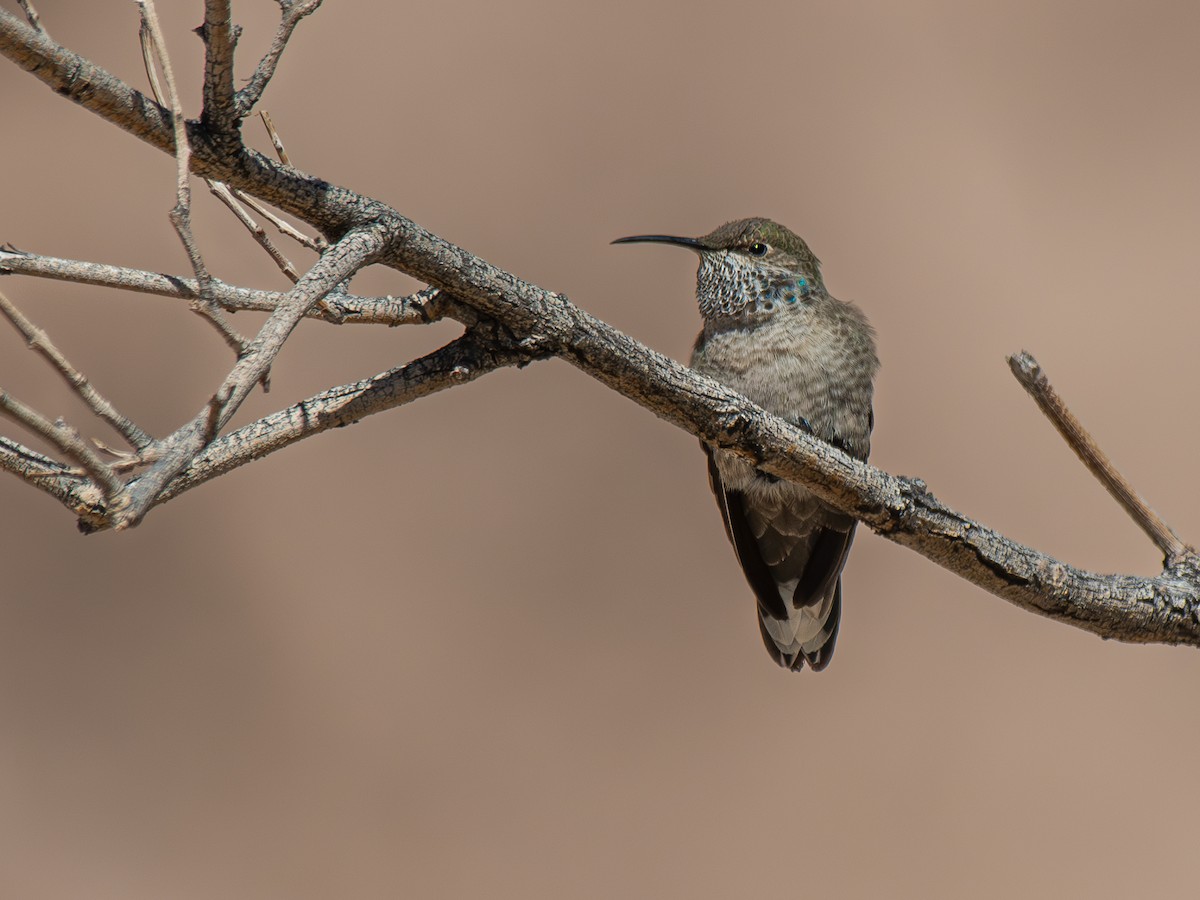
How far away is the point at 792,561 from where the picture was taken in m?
2.73

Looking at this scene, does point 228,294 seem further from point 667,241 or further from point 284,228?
point 667,241

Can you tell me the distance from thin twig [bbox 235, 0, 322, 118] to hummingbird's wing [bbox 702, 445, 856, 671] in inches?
73.4

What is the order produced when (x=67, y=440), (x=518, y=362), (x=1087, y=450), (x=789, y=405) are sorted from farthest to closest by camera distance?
(x=789, y=405), (x=1087, y=450), (x=518, y=362), (x=67, y=440)

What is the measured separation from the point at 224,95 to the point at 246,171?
74 mm

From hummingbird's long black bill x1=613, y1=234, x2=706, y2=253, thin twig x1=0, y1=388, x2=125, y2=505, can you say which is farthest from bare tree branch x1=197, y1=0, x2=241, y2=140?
hummingbird's long black bill x1=613, y1=234, x2=706, y2=253

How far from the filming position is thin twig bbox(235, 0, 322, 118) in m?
0.92

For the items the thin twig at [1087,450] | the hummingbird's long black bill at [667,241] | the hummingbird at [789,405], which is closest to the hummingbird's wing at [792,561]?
the hummingbird at [789,405]

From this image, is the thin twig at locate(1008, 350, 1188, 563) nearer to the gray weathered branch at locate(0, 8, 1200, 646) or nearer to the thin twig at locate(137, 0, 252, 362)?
the gray weathered branch at locate(0, 8, 1200, 646)

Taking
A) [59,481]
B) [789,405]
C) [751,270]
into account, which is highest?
[751,270]

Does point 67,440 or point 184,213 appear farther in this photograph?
point 184,213

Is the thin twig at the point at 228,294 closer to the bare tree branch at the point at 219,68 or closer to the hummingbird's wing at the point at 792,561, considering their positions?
the bare tree branch at the point at 219,68

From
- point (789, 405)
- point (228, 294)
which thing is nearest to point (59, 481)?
point (228, 294)

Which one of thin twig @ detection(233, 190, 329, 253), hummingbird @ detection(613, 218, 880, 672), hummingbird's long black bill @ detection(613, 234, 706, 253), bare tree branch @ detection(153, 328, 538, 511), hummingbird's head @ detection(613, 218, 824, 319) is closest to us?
bare tree branch @ detection(153, 328, 538, 511)

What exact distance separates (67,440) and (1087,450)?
1415mm
